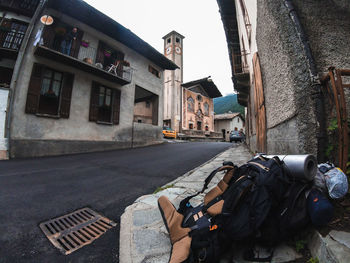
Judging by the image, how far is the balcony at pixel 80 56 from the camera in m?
6.84

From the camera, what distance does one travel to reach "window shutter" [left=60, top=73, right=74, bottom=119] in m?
7.31

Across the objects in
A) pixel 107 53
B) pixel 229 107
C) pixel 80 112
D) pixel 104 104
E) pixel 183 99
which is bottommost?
pixel 80 112

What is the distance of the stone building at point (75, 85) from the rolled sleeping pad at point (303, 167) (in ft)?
28.2

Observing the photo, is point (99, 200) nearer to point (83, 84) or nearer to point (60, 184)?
point (60, 184)

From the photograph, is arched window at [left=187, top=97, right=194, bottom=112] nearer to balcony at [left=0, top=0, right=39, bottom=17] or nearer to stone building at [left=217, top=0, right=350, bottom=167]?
balcony at [left=0, top=0, right=39, bottom=17]

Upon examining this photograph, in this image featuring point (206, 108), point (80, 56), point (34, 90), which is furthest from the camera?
point (206, 108)

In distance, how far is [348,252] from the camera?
0.80 meters

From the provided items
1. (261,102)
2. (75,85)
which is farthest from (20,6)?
(261,102)

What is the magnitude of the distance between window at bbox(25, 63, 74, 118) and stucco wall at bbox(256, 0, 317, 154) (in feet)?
27.7

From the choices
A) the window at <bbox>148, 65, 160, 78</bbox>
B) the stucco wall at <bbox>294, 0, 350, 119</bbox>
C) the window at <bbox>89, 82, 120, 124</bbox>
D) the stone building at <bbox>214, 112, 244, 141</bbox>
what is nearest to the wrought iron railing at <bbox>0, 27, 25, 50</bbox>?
the window at <bbox>89, 82, 120, 124</bbox>

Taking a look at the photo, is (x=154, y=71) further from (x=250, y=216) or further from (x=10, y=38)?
(x=250, y=216)

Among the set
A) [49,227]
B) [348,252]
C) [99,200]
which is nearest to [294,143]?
[348,252]

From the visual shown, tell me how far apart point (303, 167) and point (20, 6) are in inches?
602

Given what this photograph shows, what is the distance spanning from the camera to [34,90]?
661cm
